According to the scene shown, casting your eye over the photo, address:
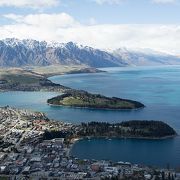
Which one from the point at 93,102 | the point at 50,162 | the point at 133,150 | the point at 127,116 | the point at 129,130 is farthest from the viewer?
the point at 93,102

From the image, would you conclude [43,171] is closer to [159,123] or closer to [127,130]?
[127,130]

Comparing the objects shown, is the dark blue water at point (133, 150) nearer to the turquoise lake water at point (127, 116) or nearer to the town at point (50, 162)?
the turquoise lake water at point (127, 116)

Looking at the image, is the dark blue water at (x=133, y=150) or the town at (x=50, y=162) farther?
the dark blue water at (x=133, y=150)

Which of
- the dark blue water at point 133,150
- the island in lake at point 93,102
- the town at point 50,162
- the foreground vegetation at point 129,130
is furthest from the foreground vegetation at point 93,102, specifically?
the dark blue water at point 133,150

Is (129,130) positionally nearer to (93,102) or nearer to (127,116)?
(127,116)

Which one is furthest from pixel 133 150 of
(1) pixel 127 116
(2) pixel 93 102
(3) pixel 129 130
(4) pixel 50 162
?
(2) pixel 93 102

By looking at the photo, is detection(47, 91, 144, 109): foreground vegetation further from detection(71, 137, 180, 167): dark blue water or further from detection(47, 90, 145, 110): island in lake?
detection(71, 137, 180, 167): dark blue water

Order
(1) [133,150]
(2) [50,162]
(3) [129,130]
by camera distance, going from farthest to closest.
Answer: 1. (3) [129,130]
2. (1) [133,150]
3. (2) [50,162]

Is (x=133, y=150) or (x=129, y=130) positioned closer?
(x=133, y=150)
